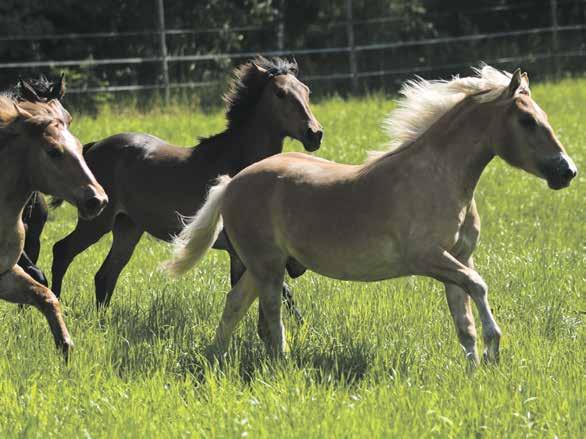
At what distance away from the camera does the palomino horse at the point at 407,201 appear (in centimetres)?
632

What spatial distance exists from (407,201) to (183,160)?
309 centimetres

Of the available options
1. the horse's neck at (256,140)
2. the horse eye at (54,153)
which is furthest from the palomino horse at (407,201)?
the horse's neck at (256,140)

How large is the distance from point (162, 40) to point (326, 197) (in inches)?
635

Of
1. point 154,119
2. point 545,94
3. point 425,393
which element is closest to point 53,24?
point 154,119

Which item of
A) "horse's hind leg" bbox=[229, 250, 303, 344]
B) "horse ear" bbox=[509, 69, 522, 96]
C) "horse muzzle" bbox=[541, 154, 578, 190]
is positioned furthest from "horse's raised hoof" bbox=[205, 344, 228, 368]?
"horse ear" bbox=[509, 69, 522, 96]

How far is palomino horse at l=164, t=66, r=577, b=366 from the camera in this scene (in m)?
6.32

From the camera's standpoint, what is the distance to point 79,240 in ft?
31.0

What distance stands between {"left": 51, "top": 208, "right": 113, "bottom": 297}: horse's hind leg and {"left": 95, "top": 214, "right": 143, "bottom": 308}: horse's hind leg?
16 cm

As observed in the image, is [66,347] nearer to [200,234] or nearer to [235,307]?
[235,307]

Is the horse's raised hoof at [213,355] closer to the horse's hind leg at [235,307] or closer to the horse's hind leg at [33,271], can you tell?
the horse's hind leg at [235,307]

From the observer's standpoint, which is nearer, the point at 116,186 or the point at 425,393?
the point at 425,393

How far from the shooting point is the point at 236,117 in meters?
9.09

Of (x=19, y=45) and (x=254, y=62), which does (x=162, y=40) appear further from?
(x=254, y=62)

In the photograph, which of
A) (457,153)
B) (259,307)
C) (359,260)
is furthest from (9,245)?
(457,153)
